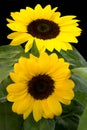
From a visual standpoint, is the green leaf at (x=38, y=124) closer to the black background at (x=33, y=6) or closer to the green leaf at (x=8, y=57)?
the green leaf at (x=8, y=57)

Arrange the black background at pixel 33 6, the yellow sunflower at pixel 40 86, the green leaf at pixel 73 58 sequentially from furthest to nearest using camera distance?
1. the black background at pixel 33 6
2. the green leaf at pixel 73 58
3. the yellow sunflower at pixel 40 86

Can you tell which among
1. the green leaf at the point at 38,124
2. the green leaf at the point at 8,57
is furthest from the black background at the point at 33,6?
the green leaf at the point at 38,124

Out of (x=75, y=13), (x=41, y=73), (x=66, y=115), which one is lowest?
(x=75, y=13)

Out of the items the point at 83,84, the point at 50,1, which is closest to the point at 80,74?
the point at 83,84

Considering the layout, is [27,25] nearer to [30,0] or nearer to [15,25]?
[15,25]

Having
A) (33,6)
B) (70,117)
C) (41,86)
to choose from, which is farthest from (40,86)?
(33,6)

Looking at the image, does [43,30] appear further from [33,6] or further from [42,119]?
[33,6]

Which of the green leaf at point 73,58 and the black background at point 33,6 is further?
the black background at point 33,6
